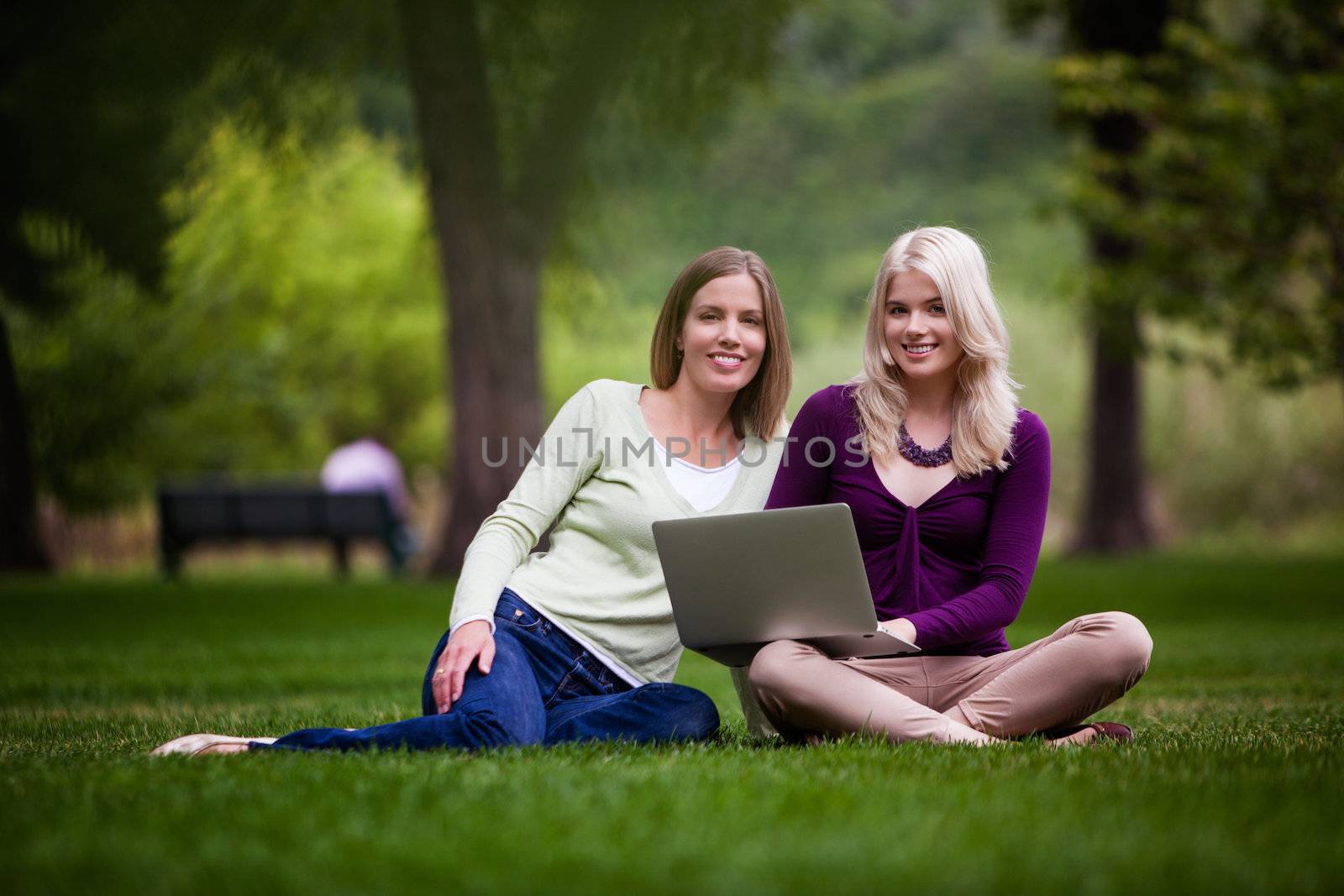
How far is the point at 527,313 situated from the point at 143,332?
8102mm

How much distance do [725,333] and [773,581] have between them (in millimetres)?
730

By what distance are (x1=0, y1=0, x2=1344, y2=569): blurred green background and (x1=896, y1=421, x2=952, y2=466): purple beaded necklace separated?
968 mm

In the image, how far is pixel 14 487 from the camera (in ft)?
51.8

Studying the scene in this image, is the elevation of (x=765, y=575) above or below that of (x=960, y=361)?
below

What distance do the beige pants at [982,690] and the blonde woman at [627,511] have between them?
331 mm

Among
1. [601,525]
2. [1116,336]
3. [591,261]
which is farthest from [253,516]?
[601,525]

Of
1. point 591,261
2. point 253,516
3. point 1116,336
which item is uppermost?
point 591,261

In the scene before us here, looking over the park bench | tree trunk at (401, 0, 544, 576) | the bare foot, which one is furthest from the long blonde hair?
the park bench

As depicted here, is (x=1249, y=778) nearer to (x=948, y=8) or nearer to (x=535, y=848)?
(x=535, y=848)

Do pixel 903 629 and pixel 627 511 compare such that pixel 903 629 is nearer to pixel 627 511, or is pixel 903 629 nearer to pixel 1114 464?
pixel 627 511

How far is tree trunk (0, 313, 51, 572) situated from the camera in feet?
50.5

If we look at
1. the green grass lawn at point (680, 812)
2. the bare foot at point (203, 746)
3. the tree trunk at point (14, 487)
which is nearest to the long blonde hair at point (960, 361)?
the green grass lawn at point (680, 812)

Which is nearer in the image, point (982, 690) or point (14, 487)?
point (982, 690)

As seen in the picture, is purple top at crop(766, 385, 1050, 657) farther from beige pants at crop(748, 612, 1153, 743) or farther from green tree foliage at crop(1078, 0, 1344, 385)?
green tree foliage at crop(1078, 0, 1344, 385)
